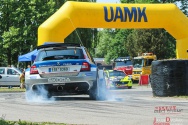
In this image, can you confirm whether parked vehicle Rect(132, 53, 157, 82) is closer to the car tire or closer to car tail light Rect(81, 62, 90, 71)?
the car tire

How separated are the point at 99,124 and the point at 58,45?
19.9 ft

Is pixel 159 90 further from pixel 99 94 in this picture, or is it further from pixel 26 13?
pixel 26 13

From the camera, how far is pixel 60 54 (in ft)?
45.0

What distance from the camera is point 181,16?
27.8 meters

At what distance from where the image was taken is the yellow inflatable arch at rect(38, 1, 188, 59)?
25188 millimetres

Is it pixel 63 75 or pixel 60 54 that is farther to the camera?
pixel 60 54

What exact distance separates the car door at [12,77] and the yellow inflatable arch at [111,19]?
9930 millimetres

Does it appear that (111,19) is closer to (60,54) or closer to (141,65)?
(60,54)

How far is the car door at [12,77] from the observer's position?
113 feet

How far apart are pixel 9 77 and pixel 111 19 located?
11.2 m

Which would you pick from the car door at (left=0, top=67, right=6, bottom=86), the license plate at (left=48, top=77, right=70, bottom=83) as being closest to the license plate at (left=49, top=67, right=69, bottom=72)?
A: the license plate at (left=48, top=77, right=70, bottom=83)

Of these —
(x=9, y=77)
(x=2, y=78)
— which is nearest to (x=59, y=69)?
(x=2, y=78)

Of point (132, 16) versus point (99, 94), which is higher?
point (132, 16)

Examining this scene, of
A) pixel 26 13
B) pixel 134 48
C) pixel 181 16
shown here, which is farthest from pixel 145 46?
pixel 181 16
